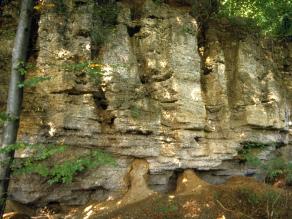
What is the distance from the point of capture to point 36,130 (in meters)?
9.83

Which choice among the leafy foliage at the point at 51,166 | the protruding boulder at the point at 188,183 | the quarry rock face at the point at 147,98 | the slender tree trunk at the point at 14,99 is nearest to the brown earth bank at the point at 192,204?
the protruding boulder at the point at 188,183

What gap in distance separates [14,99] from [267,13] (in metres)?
11.2

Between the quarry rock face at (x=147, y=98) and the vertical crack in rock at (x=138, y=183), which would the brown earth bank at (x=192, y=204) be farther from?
the quarry rock face at (x=147, y=98)

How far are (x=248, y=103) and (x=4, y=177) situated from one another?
8.98m

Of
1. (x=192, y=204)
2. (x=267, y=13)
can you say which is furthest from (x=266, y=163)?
(x=267, y=13)

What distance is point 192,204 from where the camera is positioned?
10273 mm

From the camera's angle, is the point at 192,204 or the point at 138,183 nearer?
the point at 192,204

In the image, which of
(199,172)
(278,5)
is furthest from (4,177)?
(278,5)

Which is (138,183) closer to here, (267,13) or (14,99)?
(14,99)

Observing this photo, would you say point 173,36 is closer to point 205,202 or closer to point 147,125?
point 147,125

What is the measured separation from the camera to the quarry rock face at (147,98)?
1012cm

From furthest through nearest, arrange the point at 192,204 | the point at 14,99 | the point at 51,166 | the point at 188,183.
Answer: the point at 188,183
the point at 192,204
the point at 51,166
the point at 14,99

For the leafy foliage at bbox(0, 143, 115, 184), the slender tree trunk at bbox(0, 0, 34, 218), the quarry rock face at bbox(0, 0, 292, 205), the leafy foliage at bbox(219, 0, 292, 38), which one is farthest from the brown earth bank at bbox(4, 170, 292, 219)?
the leafy foliage at bbox(219, 0, 292, 38)

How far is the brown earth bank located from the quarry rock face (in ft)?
1.44
